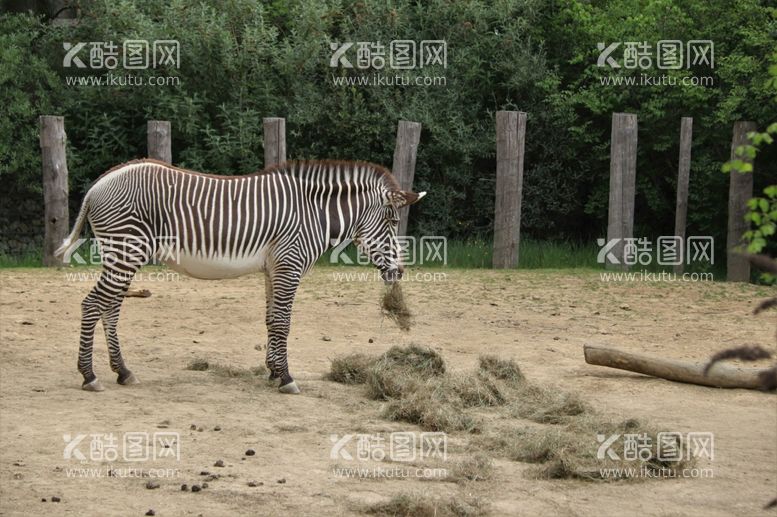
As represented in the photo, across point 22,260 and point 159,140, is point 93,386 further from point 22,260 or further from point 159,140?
point 22,260

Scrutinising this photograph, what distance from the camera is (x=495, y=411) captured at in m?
8.75

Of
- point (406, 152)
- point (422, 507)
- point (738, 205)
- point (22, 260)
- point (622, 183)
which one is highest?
point (406, 152)

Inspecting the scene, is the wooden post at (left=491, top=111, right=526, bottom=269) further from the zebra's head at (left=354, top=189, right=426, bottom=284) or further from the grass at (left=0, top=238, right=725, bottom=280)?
the zebra's head at (left=354, top=189, right=426, bottom=284)

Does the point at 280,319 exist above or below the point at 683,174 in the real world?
below

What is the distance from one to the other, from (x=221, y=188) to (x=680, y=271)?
8529 mm

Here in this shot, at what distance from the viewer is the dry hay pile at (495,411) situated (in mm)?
7266

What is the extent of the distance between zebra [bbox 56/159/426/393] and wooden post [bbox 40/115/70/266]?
578cm

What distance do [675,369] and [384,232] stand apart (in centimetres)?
284

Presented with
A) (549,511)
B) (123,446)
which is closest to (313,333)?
(123,446)

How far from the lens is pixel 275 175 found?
9742 mm

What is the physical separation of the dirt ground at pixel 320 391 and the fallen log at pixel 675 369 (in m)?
0.11

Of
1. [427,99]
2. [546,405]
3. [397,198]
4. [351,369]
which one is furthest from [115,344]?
[427,99]

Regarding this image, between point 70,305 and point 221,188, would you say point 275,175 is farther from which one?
point 70,305

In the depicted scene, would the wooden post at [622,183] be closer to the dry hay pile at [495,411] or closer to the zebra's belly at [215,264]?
the dry hay pile at [495,411]
